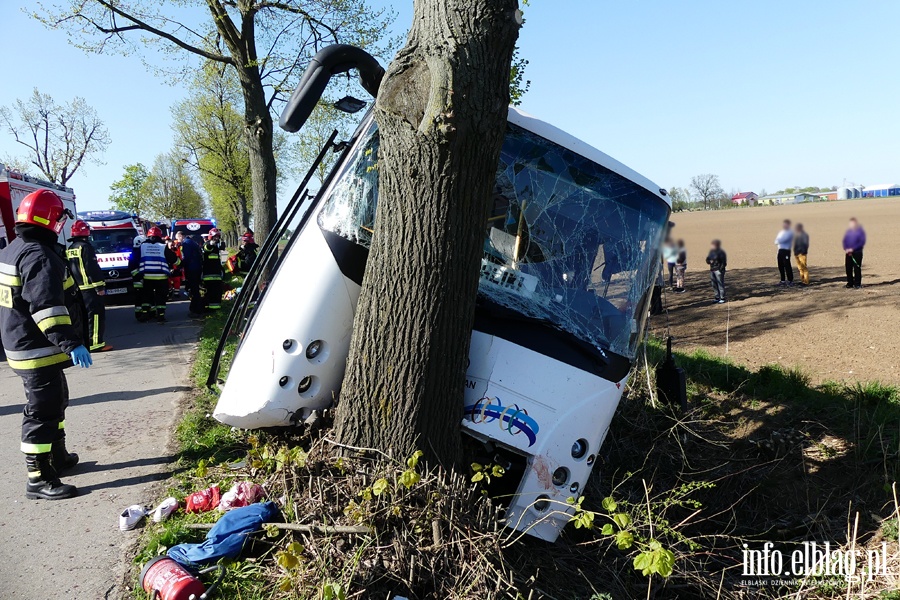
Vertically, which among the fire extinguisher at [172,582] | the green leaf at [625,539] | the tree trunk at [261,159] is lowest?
the fire extinguisher at [172,582]

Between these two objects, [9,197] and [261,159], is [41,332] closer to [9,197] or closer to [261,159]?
[9,197]

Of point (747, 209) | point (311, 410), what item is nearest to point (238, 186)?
point (747, 209)

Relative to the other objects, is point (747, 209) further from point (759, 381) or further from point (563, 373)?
point (563, 373)

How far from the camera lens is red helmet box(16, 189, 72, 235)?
424cm

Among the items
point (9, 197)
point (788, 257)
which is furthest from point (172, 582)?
point (788, 257)

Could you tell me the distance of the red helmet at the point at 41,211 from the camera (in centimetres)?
424

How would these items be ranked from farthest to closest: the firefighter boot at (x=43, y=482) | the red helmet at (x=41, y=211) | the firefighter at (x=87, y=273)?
1. the firefighter at (x=87, y=273)
2. the red helmet at (x=41, y=211)
3. the firefighter boot at (x=43, y=482)

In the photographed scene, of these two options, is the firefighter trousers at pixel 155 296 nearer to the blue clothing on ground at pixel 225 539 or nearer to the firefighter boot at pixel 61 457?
the firefighter boot at pixel 61 457

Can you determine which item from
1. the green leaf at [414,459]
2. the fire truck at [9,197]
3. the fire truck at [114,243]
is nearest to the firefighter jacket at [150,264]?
the fire truck at [9,197]

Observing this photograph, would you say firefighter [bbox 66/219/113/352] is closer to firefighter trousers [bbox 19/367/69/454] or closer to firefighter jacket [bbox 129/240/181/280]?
firefighter jacket [bbox 129/240/181/280]

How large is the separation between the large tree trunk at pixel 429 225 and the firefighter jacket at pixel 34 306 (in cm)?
221

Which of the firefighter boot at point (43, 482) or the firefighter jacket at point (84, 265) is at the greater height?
the firefighter jacket at point (84, 265)

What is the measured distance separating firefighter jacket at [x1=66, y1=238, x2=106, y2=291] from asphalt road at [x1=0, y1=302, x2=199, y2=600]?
105cm

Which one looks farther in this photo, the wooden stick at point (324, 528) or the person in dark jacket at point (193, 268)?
the person in dark jacket at point (193, 268)
